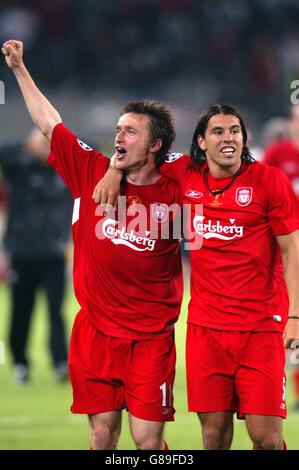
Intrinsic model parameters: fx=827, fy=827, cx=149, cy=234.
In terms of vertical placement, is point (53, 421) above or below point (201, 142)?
below

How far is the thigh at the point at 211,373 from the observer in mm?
4133

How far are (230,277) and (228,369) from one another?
47 cm

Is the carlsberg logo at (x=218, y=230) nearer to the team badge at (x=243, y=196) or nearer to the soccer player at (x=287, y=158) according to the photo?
the team badge at (x=243, y=196)

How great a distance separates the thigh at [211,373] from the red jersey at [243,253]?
78 millimetres

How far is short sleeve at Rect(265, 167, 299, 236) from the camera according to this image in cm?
403

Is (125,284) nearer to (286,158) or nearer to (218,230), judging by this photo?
(218,230)

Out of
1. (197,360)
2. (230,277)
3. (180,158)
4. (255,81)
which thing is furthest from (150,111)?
(255,81)

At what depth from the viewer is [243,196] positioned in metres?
4.14

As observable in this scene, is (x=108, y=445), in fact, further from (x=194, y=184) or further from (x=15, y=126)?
(x=15, y=126)

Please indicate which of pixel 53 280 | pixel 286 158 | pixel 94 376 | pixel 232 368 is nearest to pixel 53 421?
pixel 53 280

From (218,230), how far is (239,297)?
350 mm

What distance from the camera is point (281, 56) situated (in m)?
19.0

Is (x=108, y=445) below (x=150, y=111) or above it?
below

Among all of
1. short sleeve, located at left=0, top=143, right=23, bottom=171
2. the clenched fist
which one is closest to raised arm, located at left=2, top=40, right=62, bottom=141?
the clenched fist
